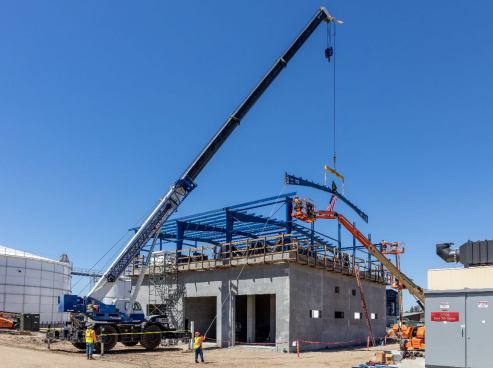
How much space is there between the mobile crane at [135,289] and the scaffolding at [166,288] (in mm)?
3447

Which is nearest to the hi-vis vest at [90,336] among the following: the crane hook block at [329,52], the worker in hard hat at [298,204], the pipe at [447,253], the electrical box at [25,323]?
the worker in hard hat at [298,204]

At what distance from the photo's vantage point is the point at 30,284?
5116 cm

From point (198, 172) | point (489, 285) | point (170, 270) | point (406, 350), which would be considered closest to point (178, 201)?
point (198, 172)

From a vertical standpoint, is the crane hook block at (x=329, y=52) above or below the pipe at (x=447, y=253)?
above

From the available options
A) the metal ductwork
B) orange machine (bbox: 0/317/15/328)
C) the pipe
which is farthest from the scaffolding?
the metal ductwork

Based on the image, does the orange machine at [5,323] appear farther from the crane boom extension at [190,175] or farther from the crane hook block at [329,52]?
the crane hook block at [329,52]

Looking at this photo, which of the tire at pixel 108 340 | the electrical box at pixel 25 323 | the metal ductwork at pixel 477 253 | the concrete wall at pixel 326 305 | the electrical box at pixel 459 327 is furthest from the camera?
the electrical box at pixel 25 323

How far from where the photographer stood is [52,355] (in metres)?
22.6

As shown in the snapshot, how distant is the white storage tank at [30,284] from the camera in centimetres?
4909

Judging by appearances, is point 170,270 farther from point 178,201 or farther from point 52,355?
point 52,355

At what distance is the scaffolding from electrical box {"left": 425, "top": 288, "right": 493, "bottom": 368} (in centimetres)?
1880

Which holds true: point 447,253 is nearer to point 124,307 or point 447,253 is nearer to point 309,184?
point 309,184

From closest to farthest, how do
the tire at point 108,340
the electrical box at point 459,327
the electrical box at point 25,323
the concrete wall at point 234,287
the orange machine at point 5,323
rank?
the electrical box at point 459,327 < the tire at point 108,340 < the concrete wall at point 234,287 < the orange machine at point 5,323 < the electrical box at point 25,323

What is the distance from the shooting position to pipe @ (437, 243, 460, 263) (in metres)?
21.2
